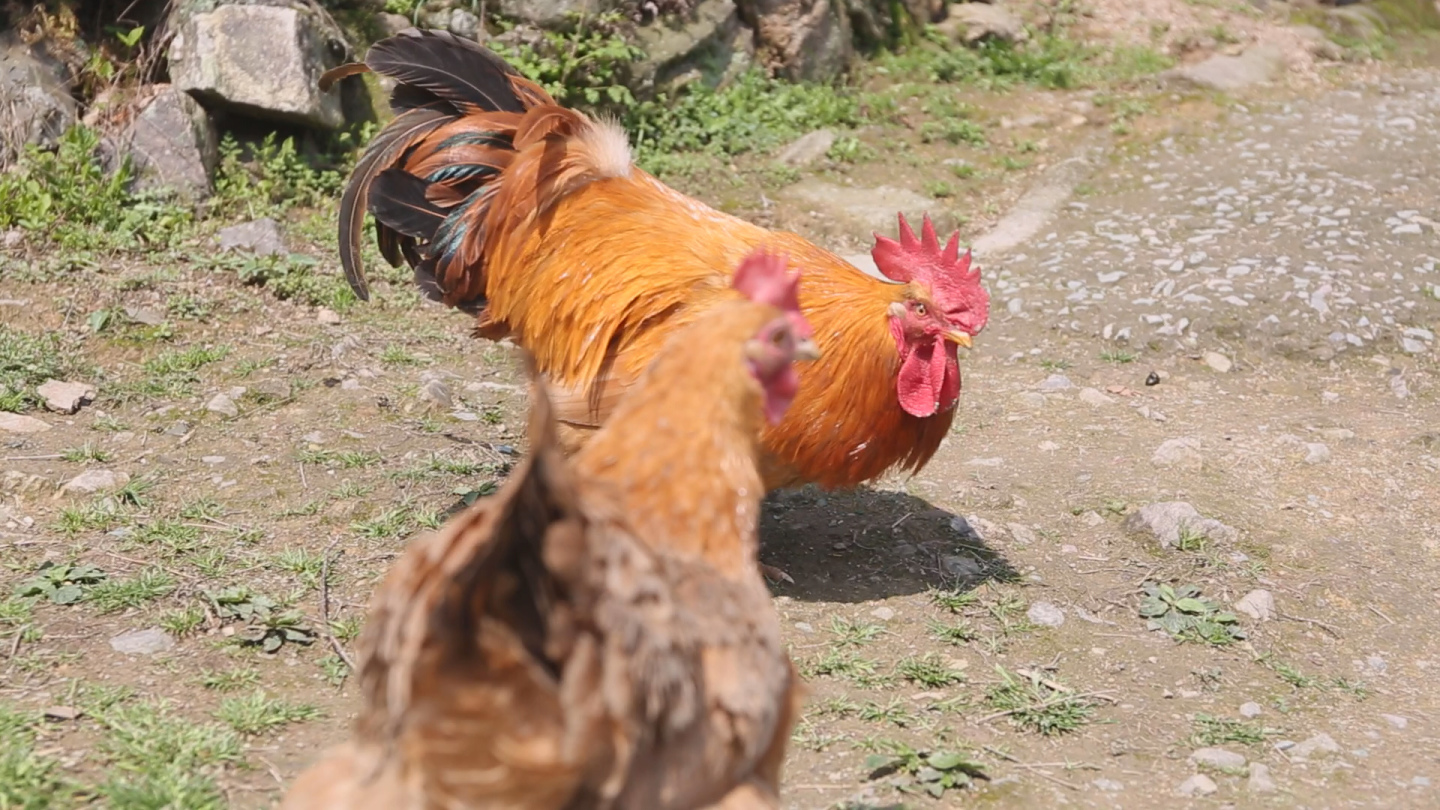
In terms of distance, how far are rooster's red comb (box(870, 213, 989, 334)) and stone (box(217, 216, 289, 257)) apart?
12.5 feet

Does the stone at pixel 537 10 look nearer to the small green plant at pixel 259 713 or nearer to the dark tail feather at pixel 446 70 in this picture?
the dark tail feather at pixel 446 70

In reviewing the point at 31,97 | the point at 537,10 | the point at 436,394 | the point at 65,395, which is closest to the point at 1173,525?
the point at 436,394

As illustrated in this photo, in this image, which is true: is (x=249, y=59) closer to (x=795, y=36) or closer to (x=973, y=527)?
(x=795, y=36)

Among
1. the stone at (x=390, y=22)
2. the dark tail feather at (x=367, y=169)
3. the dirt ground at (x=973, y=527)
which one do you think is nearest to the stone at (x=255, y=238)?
the dirt ground at (x=973, y=527)

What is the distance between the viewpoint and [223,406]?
5.77 m

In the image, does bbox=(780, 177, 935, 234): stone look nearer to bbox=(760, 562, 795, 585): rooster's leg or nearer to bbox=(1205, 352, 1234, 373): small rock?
bbox=(1205, 352, 1234, 373): small rock

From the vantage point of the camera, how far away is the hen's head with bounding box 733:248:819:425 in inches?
114

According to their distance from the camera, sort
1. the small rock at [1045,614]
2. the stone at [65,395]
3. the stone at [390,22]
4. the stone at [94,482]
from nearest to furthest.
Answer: the small rock at [1045,614]
the stone at [94,482]
the stone at [65,395]
the stone at [390,22]

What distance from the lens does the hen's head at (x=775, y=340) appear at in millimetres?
2893

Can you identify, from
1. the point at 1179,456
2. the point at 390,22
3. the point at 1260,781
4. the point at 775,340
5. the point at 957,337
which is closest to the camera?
the point at 775,340

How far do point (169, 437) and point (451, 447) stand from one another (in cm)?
119

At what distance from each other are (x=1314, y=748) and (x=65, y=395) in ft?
17.0

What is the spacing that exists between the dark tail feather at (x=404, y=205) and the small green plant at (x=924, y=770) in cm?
281

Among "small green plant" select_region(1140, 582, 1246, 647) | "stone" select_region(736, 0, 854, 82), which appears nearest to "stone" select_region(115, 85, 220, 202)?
"stone" select_region(736, 0, 854, 82)
